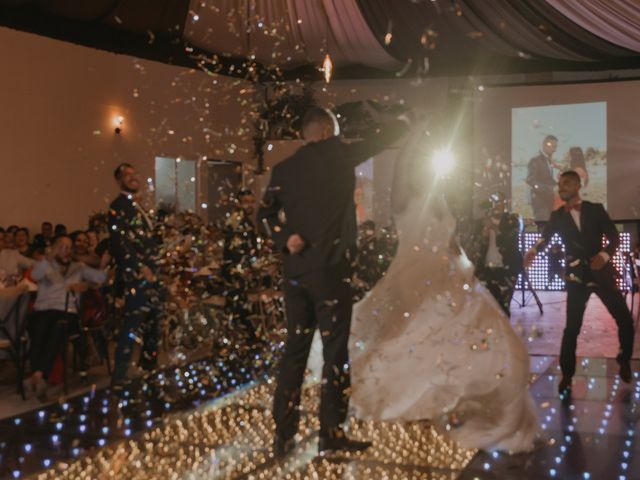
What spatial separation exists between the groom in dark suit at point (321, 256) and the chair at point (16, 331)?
7.72ft

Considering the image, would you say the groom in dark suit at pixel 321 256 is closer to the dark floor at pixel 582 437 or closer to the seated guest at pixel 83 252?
the dark floor at pixel 582 437

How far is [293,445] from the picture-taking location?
4.16 meters

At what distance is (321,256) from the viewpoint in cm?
398

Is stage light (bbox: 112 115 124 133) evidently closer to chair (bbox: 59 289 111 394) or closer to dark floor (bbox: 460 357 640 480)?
chair (bbox: 59 289 111 394)

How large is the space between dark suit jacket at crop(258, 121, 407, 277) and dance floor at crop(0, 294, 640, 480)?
3.09ft

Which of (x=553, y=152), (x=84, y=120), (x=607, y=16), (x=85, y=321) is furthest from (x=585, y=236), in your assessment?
(x=553, y=152)

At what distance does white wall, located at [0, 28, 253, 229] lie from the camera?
32.8 feet

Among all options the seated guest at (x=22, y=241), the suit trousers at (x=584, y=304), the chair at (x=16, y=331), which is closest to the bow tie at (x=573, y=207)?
the suit trousers at (x=584, y=304)

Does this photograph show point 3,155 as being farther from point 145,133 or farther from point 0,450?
point 0,450

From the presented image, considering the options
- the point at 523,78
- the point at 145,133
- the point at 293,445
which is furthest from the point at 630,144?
the point at 293,445

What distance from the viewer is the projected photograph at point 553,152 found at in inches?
512

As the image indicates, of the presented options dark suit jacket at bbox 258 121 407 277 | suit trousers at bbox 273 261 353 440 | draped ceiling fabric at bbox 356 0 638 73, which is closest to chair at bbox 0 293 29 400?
suit trousers at bbox 273 261 353 440

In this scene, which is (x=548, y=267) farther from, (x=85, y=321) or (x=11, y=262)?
(x=85, y=321)

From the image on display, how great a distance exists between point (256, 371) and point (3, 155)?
5.21 m
